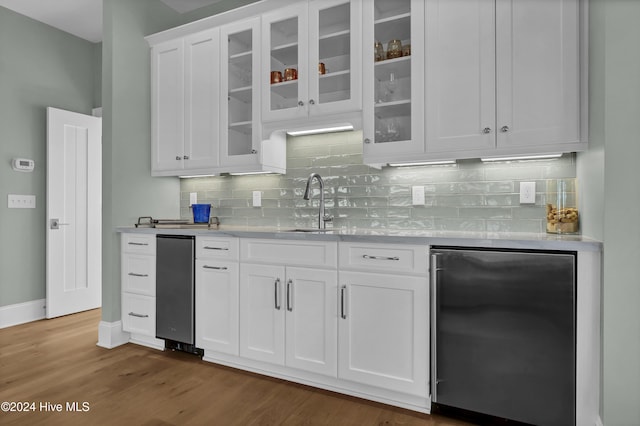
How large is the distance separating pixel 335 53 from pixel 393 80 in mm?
478

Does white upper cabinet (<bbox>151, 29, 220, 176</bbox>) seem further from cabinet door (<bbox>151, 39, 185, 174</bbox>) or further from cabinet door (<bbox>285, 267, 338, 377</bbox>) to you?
cabinet door (<bbox>285, 267, 338, 377</bbox>)

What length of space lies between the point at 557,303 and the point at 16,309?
14.6ft

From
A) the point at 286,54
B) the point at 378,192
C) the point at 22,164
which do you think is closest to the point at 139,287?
the point at 22,164

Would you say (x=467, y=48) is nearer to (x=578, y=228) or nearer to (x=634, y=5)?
(x=634, y=5)

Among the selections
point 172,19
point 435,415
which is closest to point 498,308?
point 435,415

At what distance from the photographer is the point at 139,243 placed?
300 centimetres

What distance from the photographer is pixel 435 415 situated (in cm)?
201

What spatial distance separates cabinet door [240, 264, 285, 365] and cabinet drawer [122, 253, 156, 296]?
2.90 ft

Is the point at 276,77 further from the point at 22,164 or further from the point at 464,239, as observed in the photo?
the point at 22,164

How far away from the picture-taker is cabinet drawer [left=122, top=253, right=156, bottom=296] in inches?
115

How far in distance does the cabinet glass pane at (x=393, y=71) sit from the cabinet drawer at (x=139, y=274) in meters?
1.96

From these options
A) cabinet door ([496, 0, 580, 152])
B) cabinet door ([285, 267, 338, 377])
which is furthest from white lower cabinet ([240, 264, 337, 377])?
cabinet door ([496, 0, 580, 152])

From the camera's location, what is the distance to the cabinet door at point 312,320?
2211 millimetres

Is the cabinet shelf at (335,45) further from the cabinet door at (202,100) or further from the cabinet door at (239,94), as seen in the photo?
the cabinet door at (202,100)
